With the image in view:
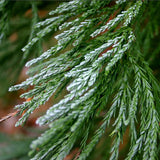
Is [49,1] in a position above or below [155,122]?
above

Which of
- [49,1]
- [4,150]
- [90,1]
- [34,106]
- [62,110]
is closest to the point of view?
A: [62,110]

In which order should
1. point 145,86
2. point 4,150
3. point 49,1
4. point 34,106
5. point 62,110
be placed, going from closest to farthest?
1. point 62,110
2. point 34,106
3. point 145,86
4. point 49,1
5. point 4,150

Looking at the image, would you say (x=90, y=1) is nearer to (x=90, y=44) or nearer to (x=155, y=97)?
(x=90, y=44)

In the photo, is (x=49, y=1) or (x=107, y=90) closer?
(x=107, y=90)

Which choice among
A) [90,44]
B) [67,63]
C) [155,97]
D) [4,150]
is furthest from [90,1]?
[4,150]

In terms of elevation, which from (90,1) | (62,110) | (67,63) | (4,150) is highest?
(90,1)

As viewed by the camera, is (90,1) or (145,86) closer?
(145,86)

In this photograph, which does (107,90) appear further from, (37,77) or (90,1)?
(90,1)

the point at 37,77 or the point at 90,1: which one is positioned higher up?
the point at 90,1

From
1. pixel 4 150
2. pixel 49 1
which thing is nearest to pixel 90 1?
pixel 49 1
